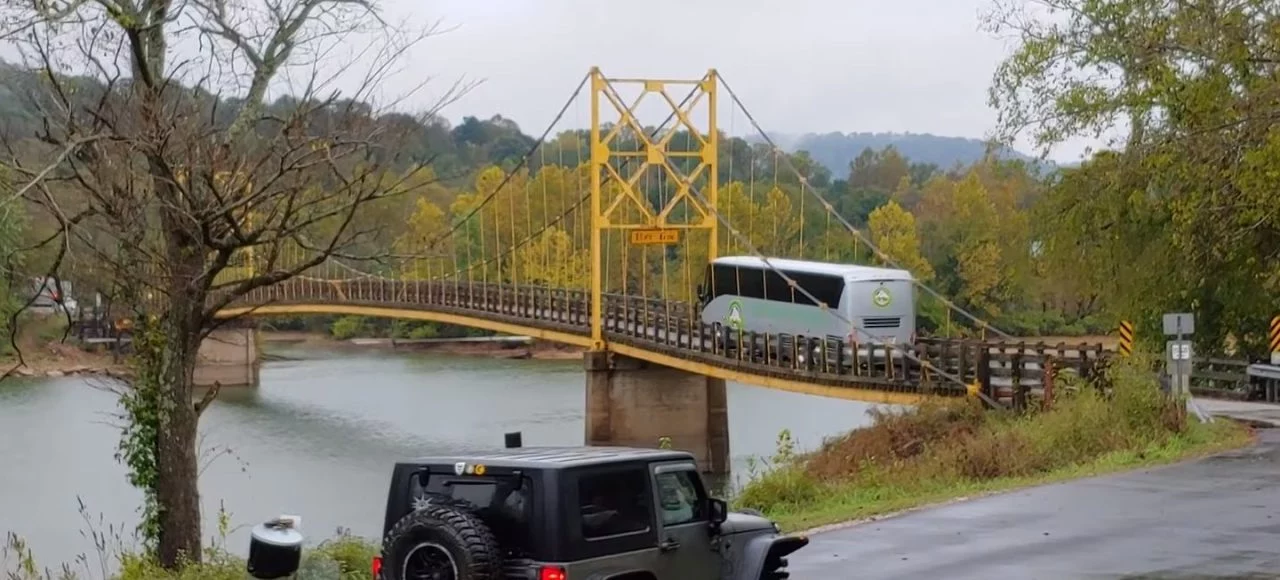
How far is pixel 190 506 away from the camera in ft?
53.3

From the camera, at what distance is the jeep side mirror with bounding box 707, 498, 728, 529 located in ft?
31.1

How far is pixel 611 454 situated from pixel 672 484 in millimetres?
521

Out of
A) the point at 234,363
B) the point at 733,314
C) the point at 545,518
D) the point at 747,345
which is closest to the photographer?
the point at 545,518

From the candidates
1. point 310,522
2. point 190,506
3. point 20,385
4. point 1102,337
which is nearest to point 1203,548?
point 190,506

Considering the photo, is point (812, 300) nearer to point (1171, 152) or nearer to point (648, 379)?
point (648, 379)

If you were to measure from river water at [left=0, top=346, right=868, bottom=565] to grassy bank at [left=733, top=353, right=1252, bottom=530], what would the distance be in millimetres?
8292

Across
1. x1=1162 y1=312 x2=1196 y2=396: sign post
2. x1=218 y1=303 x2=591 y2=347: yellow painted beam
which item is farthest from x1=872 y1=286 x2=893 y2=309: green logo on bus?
x1=1162 y1=312 x2=1196 y2=396: sign post

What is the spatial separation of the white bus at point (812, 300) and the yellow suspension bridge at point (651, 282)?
24 cm

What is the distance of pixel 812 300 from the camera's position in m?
45.1

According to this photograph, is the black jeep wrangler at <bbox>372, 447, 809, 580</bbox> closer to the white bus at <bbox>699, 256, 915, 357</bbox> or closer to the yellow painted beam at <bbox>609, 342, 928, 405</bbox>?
the yellow painted beam at <bbox>609, 342, 928, 405</bbox>

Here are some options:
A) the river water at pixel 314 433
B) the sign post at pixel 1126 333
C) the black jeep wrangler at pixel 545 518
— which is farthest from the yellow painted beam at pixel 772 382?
the black jeep wrangler at pixel 545 518

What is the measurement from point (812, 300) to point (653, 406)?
558 centimetres

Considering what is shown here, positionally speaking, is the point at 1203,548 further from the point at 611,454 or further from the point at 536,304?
the point at 536,304

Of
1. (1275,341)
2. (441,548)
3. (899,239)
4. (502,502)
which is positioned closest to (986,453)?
(502,502)
